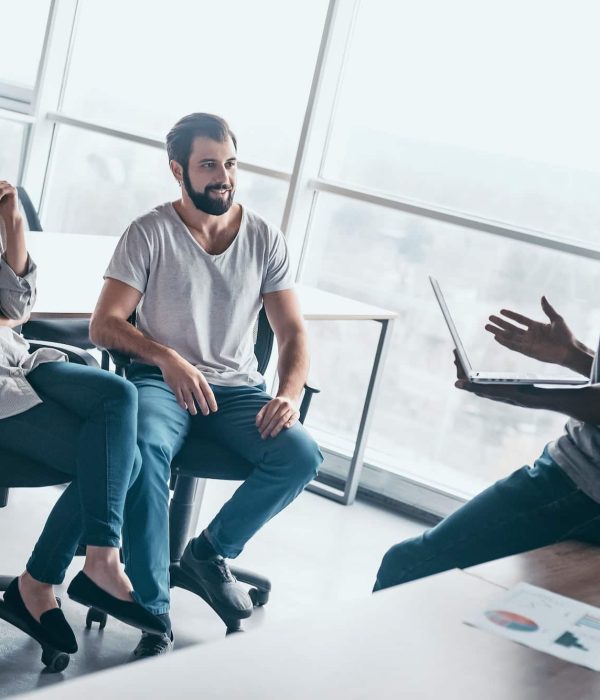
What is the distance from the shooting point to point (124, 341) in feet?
8.61

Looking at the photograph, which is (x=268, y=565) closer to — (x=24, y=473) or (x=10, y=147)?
(x=24, y=473)

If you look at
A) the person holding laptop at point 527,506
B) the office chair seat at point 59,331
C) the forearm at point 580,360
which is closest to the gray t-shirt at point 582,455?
the person holding laptop at point 527,506

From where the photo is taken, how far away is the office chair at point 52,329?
135 inches

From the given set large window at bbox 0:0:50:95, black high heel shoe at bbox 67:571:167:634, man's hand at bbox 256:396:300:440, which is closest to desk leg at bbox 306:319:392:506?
man's hand at bbox 256:396:300:440

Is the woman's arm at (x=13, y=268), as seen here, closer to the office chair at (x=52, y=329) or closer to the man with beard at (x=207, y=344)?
the man with beard at (x=207, y=344)

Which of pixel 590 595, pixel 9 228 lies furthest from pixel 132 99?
pixel 590 595

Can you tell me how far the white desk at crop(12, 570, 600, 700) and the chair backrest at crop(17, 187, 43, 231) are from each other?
2.74m

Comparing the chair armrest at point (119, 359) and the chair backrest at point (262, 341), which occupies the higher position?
the chair backrest at point (262, 341)

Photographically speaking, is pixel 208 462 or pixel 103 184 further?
pixel 103 184

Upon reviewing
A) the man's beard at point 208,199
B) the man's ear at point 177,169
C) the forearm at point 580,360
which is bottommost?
the forearm at point 580,360

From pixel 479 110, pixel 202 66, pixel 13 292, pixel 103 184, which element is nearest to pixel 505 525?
pixel 13 292

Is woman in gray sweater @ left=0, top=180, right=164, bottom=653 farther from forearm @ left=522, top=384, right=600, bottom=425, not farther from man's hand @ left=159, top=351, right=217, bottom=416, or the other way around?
A: forearm @ left=522, top=384, right=600, bottom=425

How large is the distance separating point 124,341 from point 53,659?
791 mm

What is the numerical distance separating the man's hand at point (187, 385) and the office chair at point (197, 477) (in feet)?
0.35
